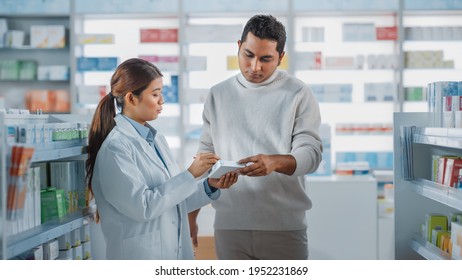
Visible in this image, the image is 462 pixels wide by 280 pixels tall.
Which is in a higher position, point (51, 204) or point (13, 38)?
point (13, 38)

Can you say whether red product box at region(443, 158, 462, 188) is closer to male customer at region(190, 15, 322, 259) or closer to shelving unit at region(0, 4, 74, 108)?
male customer at region(190, 15, 322, 259)

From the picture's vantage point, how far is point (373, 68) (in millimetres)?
5531

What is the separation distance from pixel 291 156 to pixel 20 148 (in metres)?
0.83

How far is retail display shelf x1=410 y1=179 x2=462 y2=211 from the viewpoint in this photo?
8.73ft

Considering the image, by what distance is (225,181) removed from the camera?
2.05 meters

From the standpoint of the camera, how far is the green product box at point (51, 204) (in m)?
2.25

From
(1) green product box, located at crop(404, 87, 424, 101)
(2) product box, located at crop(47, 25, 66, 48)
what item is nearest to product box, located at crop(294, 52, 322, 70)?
(1) green product box, located at crop(404, 87, 424, 101)

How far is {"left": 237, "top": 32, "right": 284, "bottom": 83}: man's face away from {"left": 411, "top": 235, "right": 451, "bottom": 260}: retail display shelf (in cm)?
134

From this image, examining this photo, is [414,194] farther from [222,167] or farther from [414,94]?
[414,94]

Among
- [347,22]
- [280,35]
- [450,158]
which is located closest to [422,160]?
[450,158]

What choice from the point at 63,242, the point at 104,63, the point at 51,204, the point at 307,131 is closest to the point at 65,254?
the point at 63,242

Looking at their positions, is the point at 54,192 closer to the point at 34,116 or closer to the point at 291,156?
the point at 34,116

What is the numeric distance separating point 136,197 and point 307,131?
658 millimetres

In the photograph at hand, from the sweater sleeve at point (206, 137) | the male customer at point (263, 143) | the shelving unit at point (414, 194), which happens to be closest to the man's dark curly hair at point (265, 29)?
the male customer at point (263, 143)
